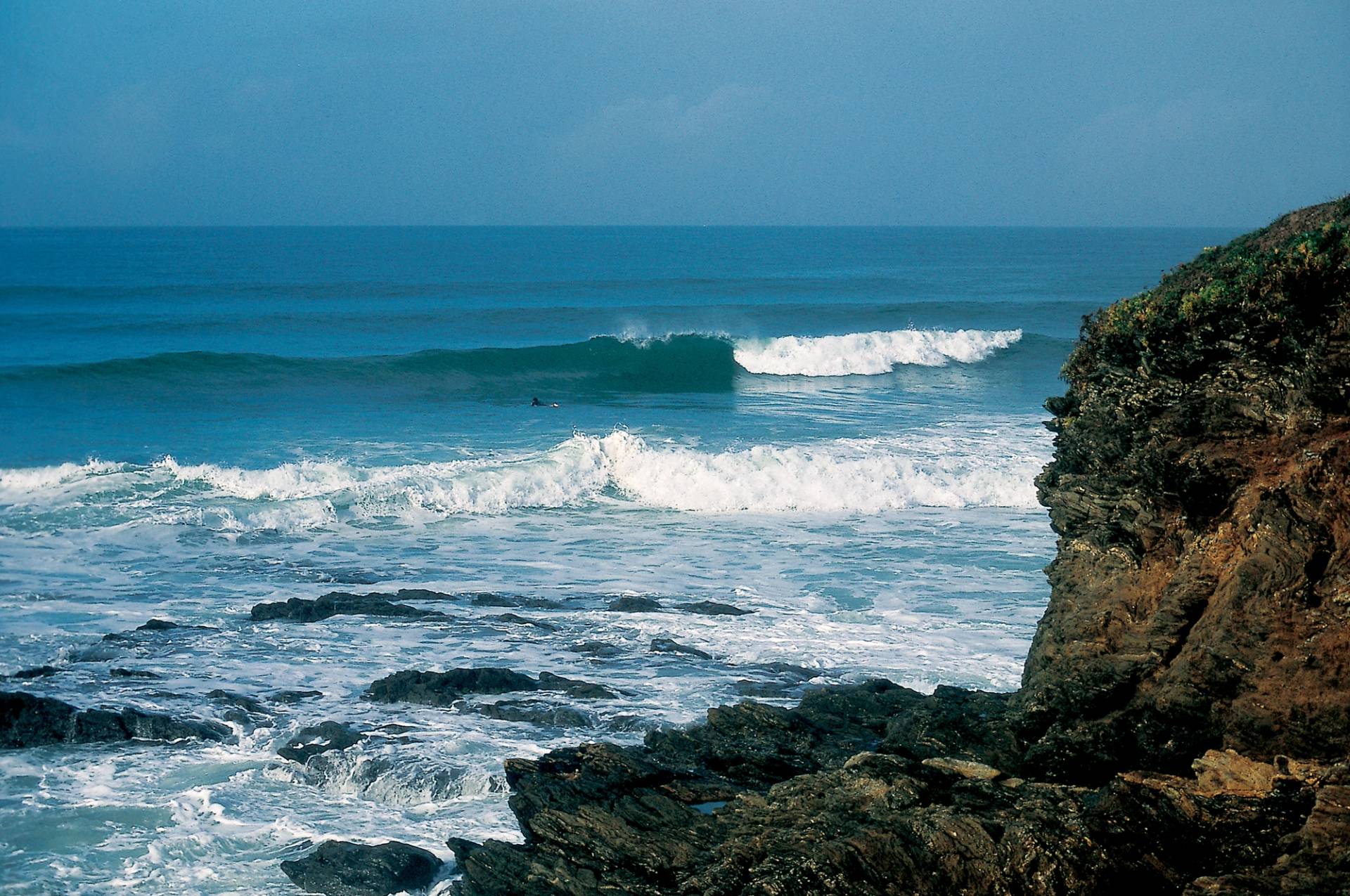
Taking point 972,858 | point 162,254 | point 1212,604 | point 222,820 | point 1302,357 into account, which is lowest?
point 222,820

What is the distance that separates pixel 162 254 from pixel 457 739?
94.5m

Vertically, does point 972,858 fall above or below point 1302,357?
below

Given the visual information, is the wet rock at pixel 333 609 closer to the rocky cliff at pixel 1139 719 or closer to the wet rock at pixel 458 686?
the wet rock at pixel 458 686

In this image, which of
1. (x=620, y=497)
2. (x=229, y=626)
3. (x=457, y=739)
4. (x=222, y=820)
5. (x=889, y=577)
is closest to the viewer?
(x=222, y=820)

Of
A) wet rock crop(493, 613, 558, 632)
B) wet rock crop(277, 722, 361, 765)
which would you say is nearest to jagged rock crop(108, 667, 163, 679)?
wet rock crop(277, 722, 361, 765)

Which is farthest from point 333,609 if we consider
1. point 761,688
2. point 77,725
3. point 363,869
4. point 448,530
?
point 363,869

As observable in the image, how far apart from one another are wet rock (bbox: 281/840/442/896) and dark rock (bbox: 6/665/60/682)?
540 centimetres

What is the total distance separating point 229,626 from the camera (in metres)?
14.3

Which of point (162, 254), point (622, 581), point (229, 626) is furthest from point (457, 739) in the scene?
point (162, 254)

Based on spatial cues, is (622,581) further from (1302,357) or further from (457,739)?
(1302,357)

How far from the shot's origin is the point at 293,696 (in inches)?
470

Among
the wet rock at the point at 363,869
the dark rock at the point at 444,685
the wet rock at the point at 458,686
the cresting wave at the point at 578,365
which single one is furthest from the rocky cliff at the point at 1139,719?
the cresting wave at the point at 578,365

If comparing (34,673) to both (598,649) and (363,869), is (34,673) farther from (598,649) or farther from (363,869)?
(363,869)

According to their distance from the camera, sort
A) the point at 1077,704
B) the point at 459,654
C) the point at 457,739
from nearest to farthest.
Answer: the point at 1077,704
the point at 457,739
the point at 459,654
